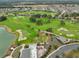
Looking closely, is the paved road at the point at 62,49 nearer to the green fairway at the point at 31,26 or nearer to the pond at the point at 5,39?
the green fairway at the point at 31,26

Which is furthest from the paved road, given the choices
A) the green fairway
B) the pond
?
the pond

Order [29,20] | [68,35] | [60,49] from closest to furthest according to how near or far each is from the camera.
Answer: [60,49] → [68,35] → [29,20]

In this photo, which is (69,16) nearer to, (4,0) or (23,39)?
(23,39)

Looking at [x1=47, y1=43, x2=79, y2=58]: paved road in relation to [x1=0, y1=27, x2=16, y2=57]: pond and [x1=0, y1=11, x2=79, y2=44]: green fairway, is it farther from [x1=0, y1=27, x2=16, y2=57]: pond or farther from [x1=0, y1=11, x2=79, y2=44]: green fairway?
[x1=0, y1=27, x2=16, y2=57]: pond

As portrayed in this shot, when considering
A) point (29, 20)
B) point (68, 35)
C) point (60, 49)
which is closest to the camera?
point (60, 49)

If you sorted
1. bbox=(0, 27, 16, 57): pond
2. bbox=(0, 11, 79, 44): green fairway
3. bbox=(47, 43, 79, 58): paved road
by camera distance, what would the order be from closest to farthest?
bbox=(47, 43, 79, 58): paved road → bbox=(0, 27, 16, 57): pond → bbox=(0, 11, 79, 44): green fairway

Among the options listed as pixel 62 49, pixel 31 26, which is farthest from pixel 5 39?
pixel 62 49

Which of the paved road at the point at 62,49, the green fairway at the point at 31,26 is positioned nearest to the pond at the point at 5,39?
the green fairway at the point at 31,26

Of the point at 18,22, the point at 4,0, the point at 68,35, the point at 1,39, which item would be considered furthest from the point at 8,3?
the point at 68,35

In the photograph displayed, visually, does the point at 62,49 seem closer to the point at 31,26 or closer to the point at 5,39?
the point at 31,26
